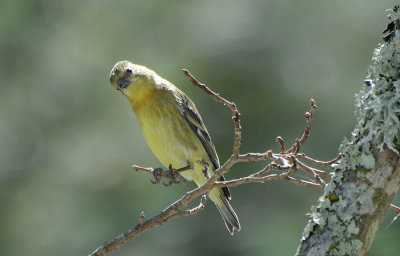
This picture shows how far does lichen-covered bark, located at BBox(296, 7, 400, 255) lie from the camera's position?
232 cm

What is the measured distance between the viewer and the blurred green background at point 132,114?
7.89m

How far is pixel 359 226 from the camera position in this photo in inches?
91.6

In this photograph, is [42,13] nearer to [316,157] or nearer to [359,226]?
[316,157]

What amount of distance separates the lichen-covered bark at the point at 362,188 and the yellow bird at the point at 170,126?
268 cm

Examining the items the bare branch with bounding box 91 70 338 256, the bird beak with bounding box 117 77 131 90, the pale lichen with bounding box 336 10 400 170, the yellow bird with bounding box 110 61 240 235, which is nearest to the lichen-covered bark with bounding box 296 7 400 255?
the pale lichen with bounding box 336 10 400 170

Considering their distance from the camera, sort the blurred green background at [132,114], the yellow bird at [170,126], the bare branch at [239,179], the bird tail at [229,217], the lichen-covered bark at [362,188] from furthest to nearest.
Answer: the blurred green background at [132,114], the bird tail at [229,217], the yellow bird at [170,126], the bare branch at [239,179], the lichen-covered bark at [362,188]

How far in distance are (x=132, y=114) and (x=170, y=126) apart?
4.14m

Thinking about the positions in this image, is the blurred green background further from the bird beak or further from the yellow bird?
the bird beak

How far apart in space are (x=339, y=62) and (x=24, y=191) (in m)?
5.27

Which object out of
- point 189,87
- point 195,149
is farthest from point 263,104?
point 195,149

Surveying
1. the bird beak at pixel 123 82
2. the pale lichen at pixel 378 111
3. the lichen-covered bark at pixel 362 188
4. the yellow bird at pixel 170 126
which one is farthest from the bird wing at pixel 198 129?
the lichen-covered bark at pixel 362 188

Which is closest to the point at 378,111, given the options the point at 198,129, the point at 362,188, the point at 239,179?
the point at 362,188

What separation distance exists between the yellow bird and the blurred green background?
5.50ft

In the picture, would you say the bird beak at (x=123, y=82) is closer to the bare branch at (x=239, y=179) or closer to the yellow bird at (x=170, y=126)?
the yellow bird at (x=170, y=126)
